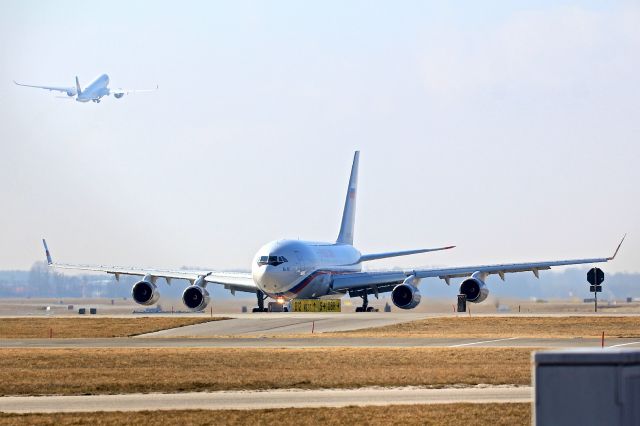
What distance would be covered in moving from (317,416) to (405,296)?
61334 millimetres

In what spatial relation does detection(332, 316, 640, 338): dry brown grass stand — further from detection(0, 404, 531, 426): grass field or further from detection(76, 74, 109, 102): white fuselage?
detection(76, 74, 109, 102): white fuselage

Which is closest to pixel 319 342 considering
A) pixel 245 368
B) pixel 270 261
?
pixel 245 368

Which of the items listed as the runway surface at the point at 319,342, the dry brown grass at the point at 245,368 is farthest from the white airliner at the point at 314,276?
the dry brown grass at the point at 245,368

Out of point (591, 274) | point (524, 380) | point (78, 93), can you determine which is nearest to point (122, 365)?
point (524, 380)

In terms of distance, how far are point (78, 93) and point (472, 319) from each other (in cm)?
9848

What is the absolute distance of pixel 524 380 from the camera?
123 feet

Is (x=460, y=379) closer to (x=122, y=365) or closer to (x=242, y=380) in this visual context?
(x=242, y=380)

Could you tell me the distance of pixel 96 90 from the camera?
166m

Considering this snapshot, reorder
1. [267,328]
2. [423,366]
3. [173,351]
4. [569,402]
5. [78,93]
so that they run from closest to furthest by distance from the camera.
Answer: [569,402] < [423,366] < [173,351] < [267,328] < [78,93]

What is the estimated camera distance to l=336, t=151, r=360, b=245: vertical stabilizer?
111281mm

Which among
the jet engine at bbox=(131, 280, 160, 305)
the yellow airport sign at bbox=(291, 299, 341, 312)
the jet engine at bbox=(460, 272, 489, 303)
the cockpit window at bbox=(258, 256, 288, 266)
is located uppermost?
the cockpit window at bbox=(258, 256, 288, 266)

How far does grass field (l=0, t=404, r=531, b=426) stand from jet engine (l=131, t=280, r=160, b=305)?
6469cm

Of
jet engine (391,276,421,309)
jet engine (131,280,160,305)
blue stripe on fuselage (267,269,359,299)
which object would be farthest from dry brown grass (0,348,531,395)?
jet engine (131,280,160,305)

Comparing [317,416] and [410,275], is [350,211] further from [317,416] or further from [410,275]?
[317,416]
